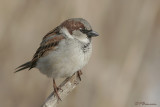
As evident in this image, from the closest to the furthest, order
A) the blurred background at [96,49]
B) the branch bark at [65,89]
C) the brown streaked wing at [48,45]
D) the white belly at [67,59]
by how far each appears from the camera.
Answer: the branch bark at [65,89], the white belly at [67,59], the brown streaked wing at [48,45], the blurred background at [96,49]

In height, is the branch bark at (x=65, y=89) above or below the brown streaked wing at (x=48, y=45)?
below

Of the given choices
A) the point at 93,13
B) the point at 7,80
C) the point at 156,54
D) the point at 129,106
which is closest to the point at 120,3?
the point at 93,13

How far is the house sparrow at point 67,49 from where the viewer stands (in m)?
3.46

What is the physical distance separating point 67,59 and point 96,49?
0.89m

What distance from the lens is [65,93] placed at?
10.7ft

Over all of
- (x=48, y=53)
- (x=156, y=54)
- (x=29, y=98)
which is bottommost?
(x=29, y=98)

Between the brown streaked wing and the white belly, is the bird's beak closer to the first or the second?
the white belly

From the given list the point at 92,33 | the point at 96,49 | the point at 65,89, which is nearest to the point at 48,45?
the point at 92,33

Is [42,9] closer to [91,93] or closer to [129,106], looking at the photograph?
[91,93]

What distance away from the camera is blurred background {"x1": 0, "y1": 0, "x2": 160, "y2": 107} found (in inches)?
163

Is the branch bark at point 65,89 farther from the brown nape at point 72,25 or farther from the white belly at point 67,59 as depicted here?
the brown nape at point 72,25

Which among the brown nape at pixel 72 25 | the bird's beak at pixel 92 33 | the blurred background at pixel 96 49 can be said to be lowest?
the blurred background at pixel 96 49

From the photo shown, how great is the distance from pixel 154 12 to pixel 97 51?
647 mm

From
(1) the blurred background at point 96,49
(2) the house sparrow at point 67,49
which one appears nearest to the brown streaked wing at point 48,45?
(2) the house sparrow at point 67,49
